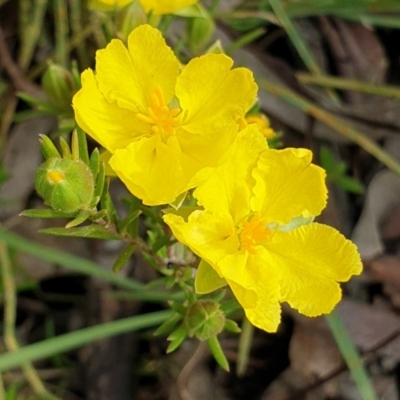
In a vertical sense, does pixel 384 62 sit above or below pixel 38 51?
below

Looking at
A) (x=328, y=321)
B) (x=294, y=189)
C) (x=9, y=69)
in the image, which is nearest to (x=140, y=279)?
(x=328, y=321)

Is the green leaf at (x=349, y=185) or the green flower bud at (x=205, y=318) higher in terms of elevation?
the green flower bud at (x=205, y=318)

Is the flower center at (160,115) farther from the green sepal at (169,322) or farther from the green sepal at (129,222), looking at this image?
the green sepal at (169,322)

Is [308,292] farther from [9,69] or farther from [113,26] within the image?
[9,69]

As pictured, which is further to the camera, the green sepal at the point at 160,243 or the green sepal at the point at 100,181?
the green sepal at the point at 160,243

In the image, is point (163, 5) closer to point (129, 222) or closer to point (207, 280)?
point (129, 222)

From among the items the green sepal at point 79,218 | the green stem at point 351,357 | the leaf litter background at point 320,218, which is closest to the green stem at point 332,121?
the leaf litter background at point 320,218
